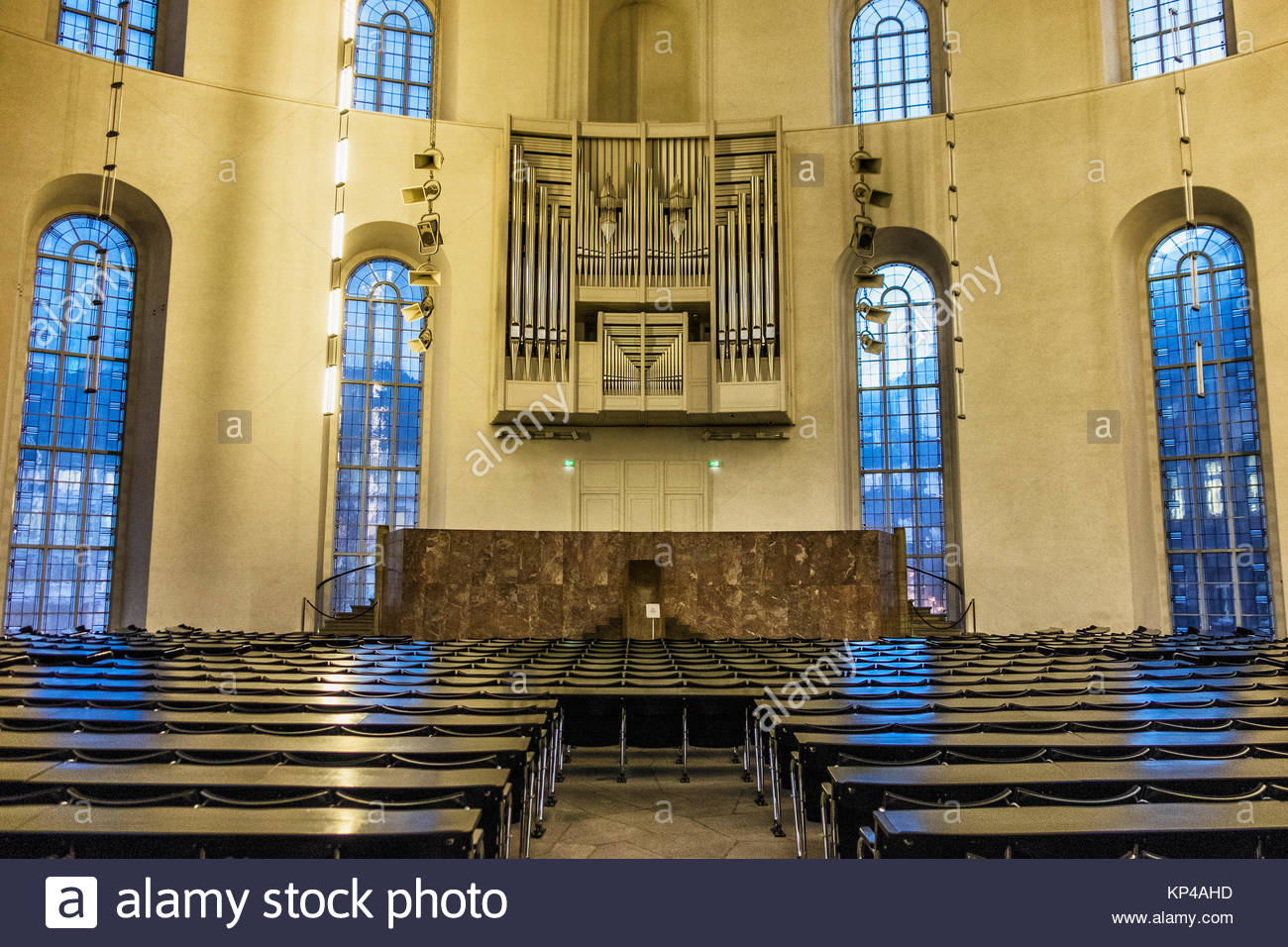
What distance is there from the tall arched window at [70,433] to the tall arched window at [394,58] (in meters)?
5.01

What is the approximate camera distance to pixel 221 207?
15.3 metres

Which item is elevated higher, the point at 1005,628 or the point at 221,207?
the point at 221,207

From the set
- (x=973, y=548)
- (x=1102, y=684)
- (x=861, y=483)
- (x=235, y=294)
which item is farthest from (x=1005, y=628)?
(x=235, y=294)

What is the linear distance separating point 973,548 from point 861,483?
229cm

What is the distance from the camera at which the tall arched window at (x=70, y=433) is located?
14430 millimetres

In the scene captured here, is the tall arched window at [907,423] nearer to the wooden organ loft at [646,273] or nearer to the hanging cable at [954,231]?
the hanging cable at [954,231]

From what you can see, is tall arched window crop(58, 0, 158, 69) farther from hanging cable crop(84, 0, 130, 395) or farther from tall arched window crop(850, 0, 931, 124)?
tall arched window crop(850, 0, 931, 124)

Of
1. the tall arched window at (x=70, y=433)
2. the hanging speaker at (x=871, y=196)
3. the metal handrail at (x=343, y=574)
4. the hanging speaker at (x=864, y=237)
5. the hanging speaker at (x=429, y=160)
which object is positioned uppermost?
the hanging speaker at (x=871, y=196)

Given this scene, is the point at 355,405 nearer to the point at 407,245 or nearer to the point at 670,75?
the point at 407,245

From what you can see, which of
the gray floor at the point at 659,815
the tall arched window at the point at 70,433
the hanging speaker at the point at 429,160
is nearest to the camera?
the gray floor at the point at 659,815

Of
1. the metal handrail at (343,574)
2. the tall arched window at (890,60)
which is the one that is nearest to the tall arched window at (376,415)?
the metal handrail at (343,574)

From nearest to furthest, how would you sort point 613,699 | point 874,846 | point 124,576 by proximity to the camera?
point 874,846 < point 613,699 < point 124,576

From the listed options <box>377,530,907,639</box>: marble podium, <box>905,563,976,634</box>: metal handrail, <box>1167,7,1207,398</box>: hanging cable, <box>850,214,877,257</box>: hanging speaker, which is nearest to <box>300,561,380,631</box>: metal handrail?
<box>377,530,907,639</box>: marble podium

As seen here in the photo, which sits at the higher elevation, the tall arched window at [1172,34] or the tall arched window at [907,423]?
the tall arched window at [1172,34]
